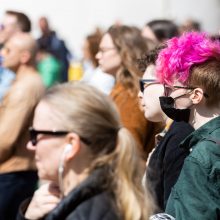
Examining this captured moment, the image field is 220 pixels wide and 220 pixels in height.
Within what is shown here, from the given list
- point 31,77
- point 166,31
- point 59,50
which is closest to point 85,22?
point 59,50

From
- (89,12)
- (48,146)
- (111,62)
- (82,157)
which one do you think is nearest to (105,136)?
(82,157)

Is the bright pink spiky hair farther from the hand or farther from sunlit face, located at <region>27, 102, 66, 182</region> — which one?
the hand

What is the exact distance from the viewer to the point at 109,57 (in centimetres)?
554

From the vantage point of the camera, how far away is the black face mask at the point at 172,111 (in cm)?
339

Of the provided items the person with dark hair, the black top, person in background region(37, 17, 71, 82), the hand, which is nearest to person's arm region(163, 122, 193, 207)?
the black top

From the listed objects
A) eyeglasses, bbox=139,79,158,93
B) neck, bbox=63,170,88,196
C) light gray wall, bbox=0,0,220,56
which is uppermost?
eyeglasses, bbox=139,79,158,93

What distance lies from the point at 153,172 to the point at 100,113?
2.16 ft

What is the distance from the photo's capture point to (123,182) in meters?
3.02

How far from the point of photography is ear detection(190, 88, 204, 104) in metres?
3.33

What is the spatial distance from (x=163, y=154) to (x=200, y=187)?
68 cm

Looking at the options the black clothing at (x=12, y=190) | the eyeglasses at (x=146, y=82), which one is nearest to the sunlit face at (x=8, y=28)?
the black clothing at (x=12, y=190)

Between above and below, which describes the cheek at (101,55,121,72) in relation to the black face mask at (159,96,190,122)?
below

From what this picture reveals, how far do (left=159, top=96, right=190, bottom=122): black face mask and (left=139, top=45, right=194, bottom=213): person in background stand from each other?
220mm

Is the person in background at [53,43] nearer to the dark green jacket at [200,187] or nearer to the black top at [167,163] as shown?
the black top at [167,163]
